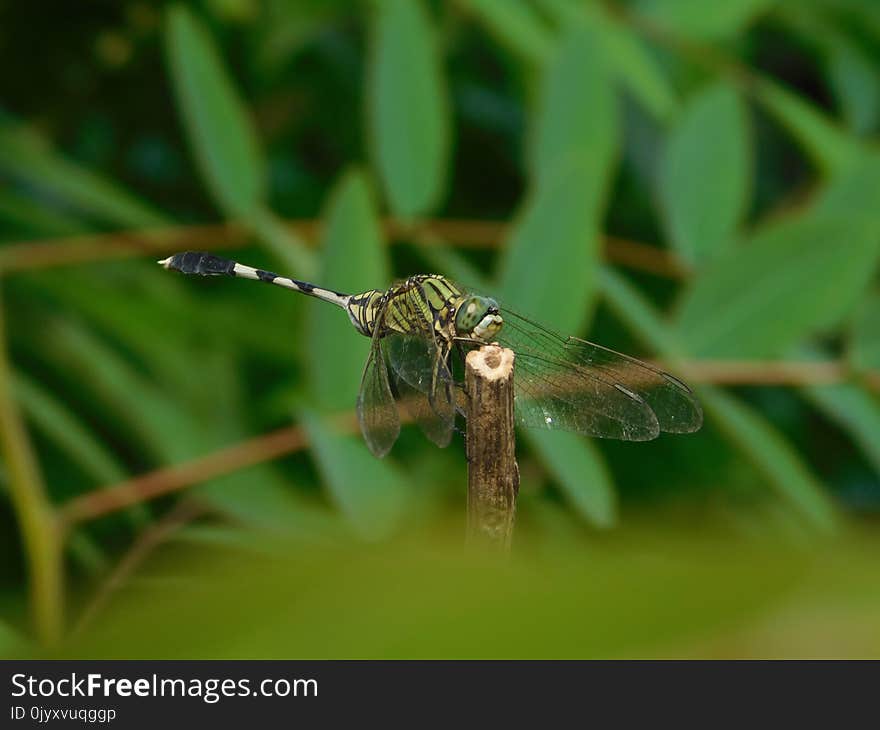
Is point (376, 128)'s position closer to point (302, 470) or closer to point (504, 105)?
point (302, 470)

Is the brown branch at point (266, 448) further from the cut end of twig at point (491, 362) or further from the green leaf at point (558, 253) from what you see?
the cut end of twig at point (491, 362)

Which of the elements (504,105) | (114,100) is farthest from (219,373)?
(504,105)

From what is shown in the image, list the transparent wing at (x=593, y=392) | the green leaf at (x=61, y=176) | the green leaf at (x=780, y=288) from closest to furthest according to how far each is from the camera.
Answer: the transparent wing at (x=593, y=392), the green leaf at (x=780, y=288), the green leaf at (x=61, y=176)

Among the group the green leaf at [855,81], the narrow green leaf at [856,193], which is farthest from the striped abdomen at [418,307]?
the green leaf at [855,81]

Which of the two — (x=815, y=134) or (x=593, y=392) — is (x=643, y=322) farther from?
(x=815, y=134)

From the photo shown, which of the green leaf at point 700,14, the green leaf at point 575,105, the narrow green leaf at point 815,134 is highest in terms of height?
the green leaf at point 700,14

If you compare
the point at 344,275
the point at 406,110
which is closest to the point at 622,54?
the point at 406,110

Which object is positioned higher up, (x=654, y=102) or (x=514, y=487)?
(x=654, y=102)

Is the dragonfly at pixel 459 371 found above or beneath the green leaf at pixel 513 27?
beneath
